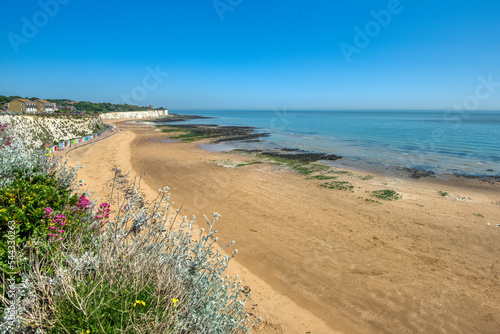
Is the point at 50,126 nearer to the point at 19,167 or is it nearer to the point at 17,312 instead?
the point at 19,167

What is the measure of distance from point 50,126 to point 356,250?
30.4 meters

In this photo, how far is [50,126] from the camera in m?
25.9

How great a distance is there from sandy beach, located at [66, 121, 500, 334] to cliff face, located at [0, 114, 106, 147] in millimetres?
10881

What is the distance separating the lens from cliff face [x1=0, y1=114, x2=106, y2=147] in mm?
20272

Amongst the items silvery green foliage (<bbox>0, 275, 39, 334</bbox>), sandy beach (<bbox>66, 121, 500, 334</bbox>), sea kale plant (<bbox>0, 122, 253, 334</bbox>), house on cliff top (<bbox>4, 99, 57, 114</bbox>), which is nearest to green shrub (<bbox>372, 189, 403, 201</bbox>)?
sandy beach (<bbox>66, 121, 500, 334</bbox>)

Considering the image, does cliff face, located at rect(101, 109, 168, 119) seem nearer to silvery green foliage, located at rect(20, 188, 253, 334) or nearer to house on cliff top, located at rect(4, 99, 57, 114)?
house on cliff top, located at rect(4, 99, 57, 114)

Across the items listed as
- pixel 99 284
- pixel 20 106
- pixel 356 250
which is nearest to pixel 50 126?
pixel 20 106

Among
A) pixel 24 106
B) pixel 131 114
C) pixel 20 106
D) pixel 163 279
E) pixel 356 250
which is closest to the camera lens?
pixel 163 279

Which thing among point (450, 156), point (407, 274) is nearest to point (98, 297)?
point (407, 274)

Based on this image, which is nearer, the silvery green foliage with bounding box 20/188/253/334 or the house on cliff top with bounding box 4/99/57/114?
the silvery green foliage with bounding box 20/188/253/334

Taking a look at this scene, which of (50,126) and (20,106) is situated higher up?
(20,106)

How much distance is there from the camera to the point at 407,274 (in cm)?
669

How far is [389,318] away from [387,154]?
23764mm

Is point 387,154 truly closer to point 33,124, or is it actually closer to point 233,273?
point 233,273
